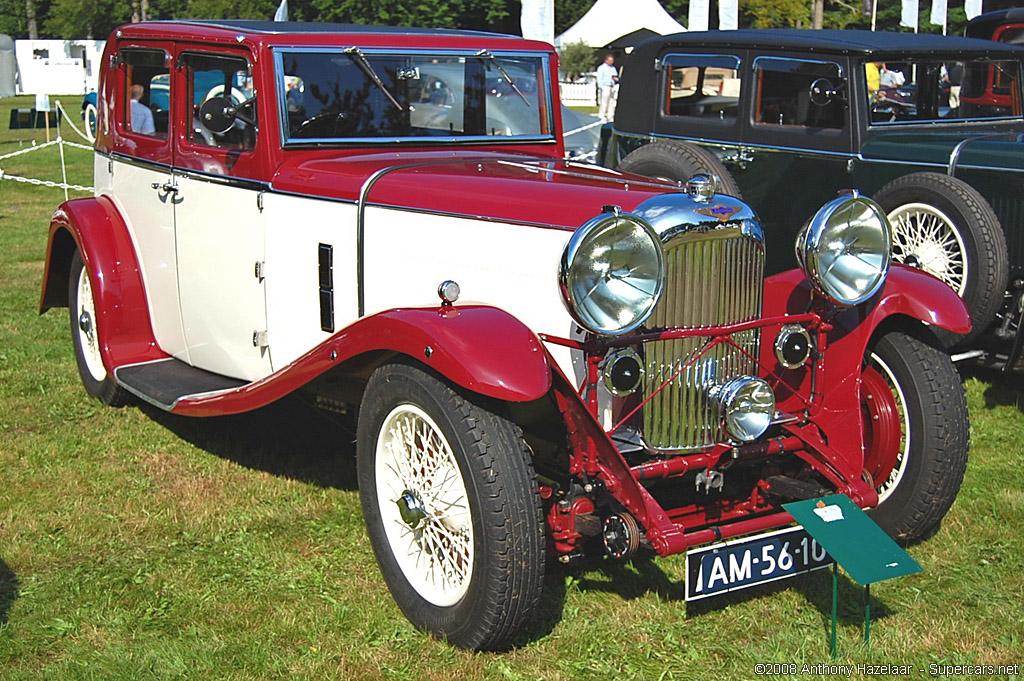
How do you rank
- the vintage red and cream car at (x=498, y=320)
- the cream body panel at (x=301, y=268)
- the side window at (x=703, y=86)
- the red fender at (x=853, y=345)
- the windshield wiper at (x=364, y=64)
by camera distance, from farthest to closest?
the side window at (x=703, y=86) → the windshield wiper at (x=364, y=64) → the cream body panel at (x=301, y=268) → the red fender at (x=853, y=345) → the vintage red and cream car at (x=498, y=320)

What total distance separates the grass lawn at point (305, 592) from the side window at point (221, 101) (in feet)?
4.71

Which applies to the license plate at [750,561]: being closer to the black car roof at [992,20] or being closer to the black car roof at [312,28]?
the black car roof at [312,28]

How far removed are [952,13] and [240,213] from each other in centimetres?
4083

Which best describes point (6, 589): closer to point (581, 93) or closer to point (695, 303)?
point (695, 303)

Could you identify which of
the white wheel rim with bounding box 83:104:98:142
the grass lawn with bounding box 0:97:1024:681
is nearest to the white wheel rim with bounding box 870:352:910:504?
the grass lawn with bounding box 0:97:1024:681

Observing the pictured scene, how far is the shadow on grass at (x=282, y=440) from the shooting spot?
190 inches

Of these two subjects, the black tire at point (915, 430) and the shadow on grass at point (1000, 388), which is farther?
the shadow on grass at point (1000, 388)

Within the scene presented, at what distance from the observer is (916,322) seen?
3.84 meters

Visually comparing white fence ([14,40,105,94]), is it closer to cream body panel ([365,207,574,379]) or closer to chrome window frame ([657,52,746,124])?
chrome window frame ([657,52,746,124])

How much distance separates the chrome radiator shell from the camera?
337cm

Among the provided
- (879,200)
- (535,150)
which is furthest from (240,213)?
(879,200)

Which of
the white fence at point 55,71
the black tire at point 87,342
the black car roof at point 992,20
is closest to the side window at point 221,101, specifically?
the black tire at point 87,342

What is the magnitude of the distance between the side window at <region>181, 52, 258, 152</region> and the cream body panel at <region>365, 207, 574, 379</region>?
0.75 meters

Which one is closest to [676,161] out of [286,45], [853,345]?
[286,45]
